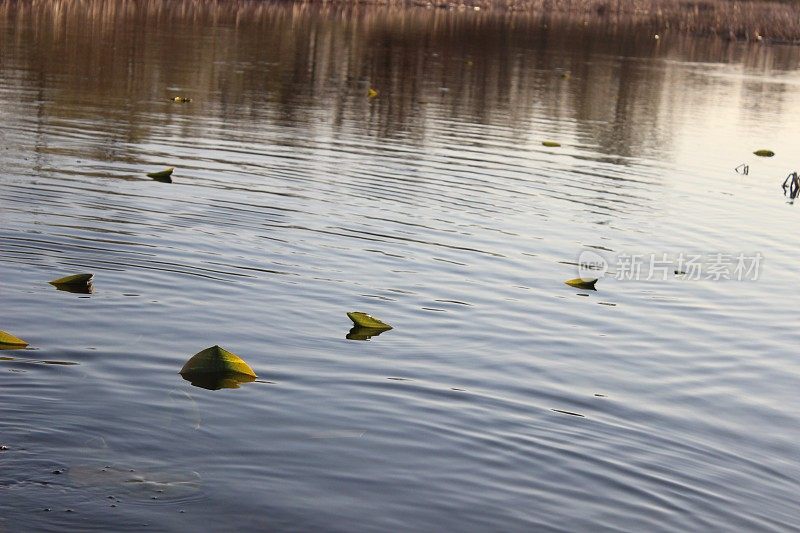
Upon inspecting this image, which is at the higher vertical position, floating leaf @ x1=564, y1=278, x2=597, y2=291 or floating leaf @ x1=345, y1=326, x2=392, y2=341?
floating leaf @ x1=564, y1=278, x2=597, y2=291

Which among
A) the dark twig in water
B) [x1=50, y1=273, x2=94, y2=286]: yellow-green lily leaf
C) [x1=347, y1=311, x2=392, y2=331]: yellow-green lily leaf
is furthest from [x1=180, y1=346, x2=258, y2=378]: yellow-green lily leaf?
the dark twig in water

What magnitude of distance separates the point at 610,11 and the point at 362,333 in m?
58.3

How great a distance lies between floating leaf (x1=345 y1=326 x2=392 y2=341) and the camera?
28.8 feet

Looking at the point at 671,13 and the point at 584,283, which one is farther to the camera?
the point at 671,13

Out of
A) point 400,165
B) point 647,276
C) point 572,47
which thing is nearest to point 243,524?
point 647,276

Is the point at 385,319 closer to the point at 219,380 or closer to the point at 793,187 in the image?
the point at 219,380

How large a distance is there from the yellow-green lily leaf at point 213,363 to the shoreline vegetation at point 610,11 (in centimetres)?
3580

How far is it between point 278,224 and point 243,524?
7.05m

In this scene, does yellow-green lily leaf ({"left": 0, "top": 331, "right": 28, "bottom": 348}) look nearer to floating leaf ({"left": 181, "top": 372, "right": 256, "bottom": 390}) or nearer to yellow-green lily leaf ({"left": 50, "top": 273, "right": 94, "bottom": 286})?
floating leaf ({"left": 181, "top": 372, "right": 256, "bottom": 390})

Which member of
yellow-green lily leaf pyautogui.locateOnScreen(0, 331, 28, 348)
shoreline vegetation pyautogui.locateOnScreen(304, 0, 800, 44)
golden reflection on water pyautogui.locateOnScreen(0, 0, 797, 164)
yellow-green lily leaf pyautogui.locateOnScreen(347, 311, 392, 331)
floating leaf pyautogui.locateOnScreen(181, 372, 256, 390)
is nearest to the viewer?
floating leaf pyautogui.locateOnScreen(181, 372, 256, 390)

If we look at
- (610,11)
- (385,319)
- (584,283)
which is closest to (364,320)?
(385,319)

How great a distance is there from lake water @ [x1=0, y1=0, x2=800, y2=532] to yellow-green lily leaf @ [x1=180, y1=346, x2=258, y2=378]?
173mm

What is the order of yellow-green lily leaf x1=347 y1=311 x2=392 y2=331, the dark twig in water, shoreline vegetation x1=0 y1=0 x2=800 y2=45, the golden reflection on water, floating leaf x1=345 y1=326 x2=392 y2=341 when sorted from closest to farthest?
floating leaf x1=345 y1=326 x2=392 y2=341 < yellow-green lily leaf x1=347 y1=311 x2=392 y2=331 < the dark twig in water < the golden reflection on water < shoreline vegetation x1=0 y1=0 x2=800 y2=45

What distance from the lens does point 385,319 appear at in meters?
9.37
